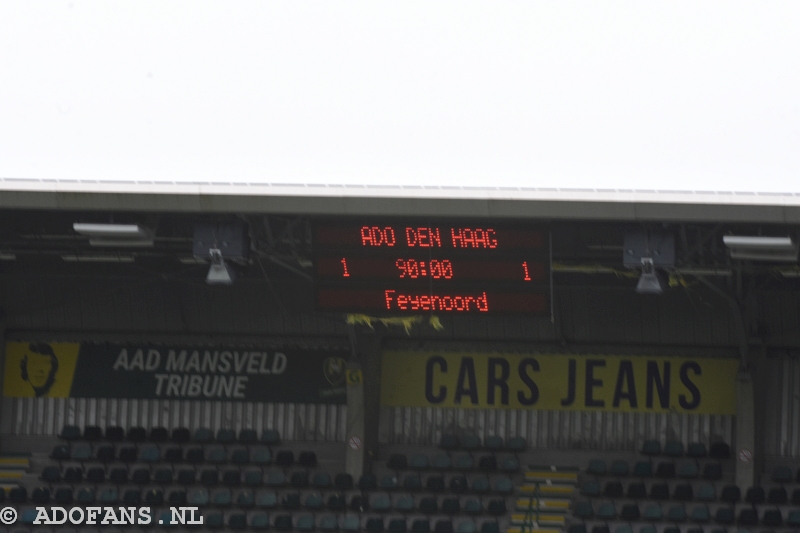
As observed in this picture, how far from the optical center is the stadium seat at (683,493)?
19812 mm

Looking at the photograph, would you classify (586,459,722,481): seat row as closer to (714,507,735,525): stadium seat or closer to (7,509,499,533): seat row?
(714,507,735,525): stadium seat

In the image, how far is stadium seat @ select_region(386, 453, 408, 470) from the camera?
70.1 feet

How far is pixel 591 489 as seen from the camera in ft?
66.8

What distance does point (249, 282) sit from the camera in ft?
72.8

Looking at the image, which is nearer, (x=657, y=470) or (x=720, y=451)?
(x=657, y=470)

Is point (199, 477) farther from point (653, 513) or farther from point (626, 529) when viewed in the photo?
point (653, 513)

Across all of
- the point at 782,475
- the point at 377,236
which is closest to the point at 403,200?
the point at 377,236

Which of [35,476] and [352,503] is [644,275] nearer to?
[352,503]

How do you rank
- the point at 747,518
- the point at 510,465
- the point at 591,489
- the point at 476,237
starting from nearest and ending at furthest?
the point at 476,237, the point at 747,518, the point at 591,489, the point at 510,465

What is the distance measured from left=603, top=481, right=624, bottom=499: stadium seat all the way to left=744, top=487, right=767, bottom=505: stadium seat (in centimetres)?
219

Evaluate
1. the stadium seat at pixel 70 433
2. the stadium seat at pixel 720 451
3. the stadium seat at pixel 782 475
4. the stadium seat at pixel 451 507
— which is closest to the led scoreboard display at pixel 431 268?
the stadium seat at pixel 451 507

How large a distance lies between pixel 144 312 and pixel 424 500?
717cm

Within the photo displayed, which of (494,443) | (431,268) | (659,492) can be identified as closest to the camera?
(431,268)

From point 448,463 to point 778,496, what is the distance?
238 inches
